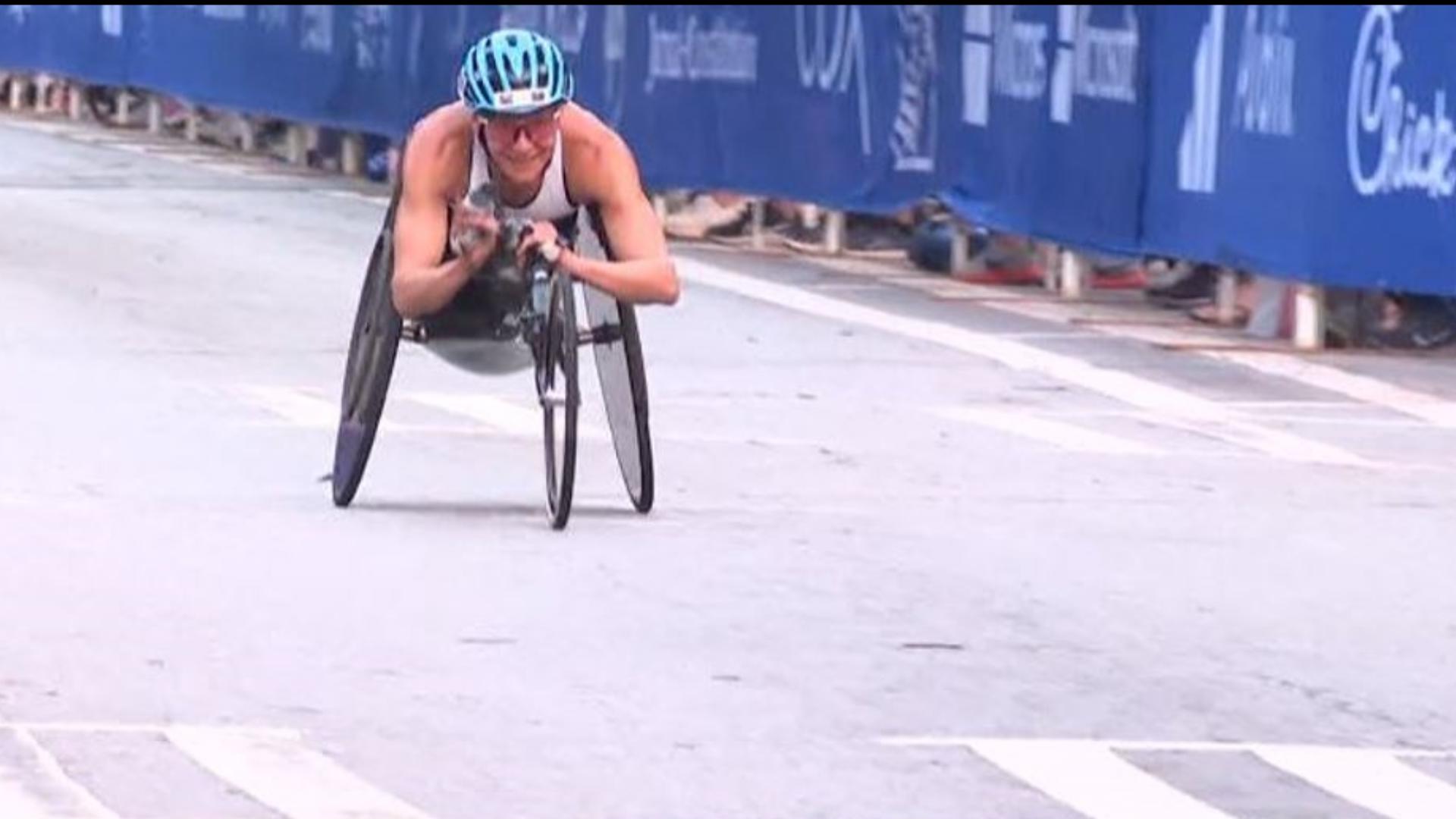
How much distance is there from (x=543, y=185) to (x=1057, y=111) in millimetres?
10424

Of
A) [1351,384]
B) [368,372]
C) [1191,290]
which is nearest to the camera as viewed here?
[368,372]

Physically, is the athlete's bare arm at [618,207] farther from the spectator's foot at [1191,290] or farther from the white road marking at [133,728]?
the spectator's foot at [1191,290]

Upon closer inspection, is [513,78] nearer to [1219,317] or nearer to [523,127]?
[523,127]

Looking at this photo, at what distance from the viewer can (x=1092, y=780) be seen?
882cm

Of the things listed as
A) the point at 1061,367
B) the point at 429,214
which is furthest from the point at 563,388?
the point at 1061,367

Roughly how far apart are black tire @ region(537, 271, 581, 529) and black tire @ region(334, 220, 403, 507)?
474mm

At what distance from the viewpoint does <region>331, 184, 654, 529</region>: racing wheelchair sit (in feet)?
40.7

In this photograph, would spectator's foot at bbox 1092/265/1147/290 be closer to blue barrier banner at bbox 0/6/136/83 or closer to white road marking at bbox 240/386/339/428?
white road marking at bbox 240/386/339/428

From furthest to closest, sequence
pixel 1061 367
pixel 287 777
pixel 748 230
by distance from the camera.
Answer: pixel 748 230 < pixel 1061 367 < pixel 287 777

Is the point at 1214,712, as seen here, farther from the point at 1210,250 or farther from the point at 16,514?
the point at 1210,250

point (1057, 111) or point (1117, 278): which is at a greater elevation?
point (1057, 111)

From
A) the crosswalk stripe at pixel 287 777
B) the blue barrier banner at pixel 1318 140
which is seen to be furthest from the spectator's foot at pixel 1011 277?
the crosswalk stripe at pixel 287 777

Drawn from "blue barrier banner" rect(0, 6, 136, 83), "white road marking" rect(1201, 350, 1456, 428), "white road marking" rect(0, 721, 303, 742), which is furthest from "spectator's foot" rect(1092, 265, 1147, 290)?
"blue barrier banner" rect(0, 6, 136, 83)

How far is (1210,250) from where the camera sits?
21.0 m
